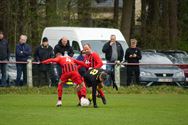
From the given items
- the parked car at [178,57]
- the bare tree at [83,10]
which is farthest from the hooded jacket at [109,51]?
the bare tree at [83,10]

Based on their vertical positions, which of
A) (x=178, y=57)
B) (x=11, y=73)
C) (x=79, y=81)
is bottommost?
(x=11, y=73)

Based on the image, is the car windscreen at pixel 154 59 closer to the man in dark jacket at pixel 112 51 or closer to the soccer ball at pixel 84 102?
the man in dark jacket at pixel 112 51

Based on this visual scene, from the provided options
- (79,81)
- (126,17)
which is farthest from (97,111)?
(126,17)

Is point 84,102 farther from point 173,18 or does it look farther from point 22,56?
point 173,18

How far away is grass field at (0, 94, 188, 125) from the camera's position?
20.0 m

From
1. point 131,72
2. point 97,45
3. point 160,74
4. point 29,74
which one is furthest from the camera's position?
point 97,45

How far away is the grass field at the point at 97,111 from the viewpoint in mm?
19969

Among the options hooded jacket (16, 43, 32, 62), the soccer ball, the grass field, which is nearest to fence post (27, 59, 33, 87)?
hooded jacket (16, 43, 32, 62)

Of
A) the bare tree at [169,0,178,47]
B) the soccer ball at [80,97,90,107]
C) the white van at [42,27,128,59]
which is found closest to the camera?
the soccer ball at [80,97,90,107]

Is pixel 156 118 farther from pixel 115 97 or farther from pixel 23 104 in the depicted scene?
pixel 115 97

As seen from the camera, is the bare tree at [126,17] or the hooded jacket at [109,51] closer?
the hooded jacket at [109,51]

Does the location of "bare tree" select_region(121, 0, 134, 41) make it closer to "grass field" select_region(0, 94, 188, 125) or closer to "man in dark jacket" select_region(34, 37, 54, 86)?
"man in dark jacket" select_region(34, 37, 54, 86)

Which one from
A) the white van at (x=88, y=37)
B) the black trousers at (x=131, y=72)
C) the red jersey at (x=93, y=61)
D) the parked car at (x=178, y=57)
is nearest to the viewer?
the red jersey at (x=93, y=61)

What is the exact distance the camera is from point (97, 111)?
75.6 ft
